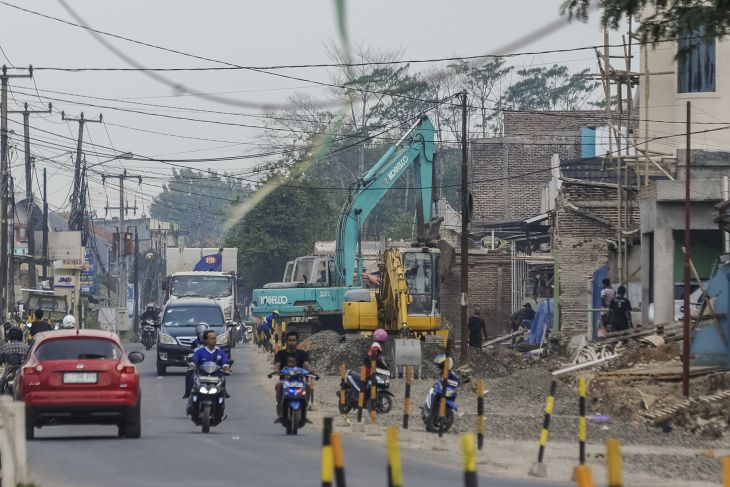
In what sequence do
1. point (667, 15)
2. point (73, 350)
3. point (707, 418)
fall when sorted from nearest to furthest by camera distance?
1. point (667, 15)
2. point (73, 350)
3. point (707, 418)

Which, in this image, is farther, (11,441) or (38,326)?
(38,326)

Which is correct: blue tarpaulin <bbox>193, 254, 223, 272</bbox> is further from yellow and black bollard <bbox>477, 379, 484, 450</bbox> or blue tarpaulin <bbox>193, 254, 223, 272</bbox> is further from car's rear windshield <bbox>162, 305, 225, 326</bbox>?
yellow and black bollard <bbox>477, 379, 484, 450</bbox>

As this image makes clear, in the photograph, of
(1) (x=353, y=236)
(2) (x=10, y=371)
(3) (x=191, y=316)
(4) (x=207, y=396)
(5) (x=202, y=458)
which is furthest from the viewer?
(1) (x=353, y=236)

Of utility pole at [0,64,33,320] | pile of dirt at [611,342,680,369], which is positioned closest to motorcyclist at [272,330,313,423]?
pile of dirt at [611,342,680,369]

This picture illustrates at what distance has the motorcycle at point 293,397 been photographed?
22148mm

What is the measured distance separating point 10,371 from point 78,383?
16.7ft

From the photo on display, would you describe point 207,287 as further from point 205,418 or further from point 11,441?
point 11,441

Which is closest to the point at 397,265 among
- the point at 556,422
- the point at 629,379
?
the point at 629,379

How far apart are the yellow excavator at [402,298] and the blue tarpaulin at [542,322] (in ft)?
34.9

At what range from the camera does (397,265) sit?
1560 inches

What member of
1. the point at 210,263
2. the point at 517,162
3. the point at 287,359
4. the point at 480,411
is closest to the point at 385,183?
the point at 210,263

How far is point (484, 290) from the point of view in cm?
6119

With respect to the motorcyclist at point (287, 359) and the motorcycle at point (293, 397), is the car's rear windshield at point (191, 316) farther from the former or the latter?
the motorcycle at point (293, 397)

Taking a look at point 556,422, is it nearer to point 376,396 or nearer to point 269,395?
point 376,396
